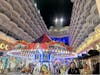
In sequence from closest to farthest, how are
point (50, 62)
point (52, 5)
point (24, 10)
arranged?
1. point (50, 62)
2. point (24, 10)
3. point (52, 5)

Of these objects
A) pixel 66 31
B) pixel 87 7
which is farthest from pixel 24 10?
pixel 66 31

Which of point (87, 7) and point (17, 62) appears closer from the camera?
point (17, 62)

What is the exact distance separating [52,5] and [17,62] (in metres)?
46.9

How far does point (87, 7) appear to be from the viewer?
91.5 ft

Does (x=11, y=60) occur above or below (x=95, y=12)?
below

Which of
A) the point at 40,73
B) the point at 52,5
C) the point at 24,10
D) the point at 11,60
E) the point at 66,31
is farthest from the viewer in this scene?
the point at 66,31

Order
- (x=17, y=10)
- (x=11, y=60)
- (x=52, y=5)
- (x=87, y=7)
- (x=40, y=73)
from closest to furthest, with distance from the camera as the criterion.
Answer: (x=40, y=73) → (x=11, y=60) → (x=87, y=7) → (x=17, y=10) → (x=52, y=5)

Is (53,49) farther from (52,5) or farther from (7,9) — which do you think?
(52,5)

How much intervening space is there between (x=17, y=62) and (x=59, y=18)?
5323 centimetres

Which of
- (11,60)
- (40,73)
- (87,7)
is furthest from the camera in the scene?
(87,7)

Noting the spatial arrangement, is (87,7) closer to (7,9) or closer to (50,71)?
(7,9)

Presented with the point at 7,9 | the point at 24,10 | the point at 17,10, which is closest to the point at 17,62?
the point at 7,9

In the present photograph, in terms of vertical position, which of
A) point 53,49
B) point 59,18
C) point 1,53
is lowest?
point 53,49

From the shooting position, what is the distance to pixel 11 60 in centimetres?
2389
